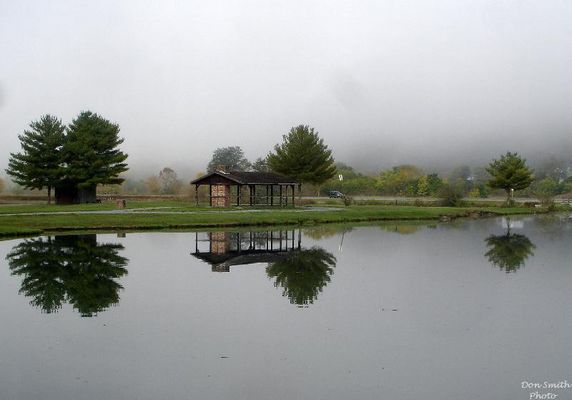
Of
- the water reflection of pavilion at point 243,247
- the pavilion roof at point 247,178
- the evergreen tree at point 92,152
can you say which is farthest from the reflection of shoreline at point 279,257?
the evergreen tree at point 92,152

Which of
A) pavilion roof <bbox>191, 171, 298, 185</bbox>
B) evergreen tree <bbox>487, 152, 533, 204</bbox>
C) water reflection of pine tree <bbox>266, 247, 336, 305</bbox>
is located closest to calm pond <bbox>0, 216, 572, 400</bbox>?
water reflection of pine tree <bbox>266, 247, 336, 305</bbox>

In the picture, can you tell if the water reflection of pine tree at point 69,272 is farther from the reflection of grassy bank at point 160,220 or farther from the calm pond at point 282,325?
the reflection of grassy bank at point 160,220

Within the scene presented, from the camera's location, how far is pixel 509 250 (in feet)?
101

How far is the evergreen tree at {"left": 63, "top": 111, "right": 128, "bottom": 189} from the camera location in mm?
71000

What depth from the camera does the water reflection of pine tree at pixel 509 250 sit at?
25.5 meters

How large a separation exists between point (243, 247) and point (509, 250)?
13.2 metres

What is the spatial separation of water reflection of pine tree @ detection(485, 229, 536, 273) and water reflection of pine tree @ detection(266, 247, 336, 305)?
6893 mm

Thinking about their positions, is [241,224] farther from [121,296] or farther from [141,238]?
[121,296]

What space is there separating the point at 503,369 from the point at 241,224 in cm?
3570

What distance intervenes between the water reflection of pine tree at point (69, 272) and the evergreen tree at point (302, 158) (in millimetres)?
50214

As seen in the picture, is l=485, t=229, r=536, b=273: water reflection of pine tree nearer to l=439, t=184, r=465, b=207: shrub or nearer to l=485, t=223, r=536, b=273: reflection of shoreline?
l=485, t=223, r=536, b=273: reflection of shoreline

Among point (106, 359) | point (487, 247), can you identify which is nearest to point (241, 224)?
point (487, 247)

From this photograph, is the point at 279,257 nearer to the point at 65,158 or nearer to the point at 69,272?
the point at 69,272

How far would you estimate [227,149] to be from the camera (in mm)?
126375
